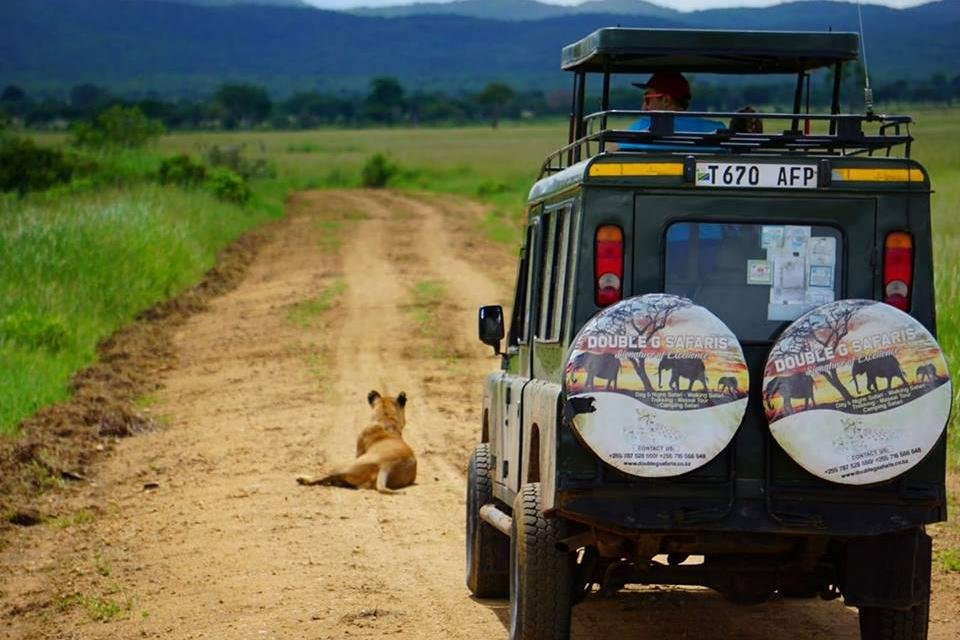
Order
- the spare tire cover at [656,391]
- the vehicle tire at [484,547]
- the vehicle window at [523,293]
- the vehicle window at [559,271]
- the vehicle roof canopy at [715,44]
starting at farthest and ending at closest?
1. the vehicle tire at [484,547]
2. the vehicle window at [523,293]
3. the vehicle roof canopy at [715,44]
4. the vehicle window at [559,271]
5. the spare tire cover at [656,391]

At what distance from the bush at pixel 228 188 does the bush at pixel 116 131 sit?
38.6 feet

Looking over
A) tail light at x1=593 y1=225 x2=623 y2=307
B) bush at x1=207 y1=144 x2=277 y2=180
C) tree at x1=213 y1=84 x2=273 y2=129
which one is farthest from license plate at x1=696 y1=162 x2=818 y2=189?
tree at x1=213 y1=84 x2=273 y2=129

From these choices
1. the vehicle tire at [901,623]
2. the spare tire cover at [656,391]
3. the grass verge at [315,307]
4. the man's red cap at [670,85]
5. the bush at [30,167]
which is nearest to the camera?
the spare tire cover at [656,391]

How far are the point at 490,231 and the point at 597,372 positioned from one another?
92.7 feet

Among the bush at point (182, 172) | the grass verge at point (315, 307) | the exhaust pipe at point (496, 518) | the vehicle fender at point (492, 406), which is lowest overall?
the exhaust pipe at point (496, 518)

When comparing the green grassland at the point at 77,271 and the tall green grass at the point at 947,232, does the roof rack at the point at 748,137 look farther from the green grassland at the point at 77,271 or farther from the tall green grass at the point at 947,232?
the green grassland at the point at 77,271

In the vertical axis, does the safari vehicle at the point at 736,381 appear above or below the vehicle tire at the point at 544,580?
above

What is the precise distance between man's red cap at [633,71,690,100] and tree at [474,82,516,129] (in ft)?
411

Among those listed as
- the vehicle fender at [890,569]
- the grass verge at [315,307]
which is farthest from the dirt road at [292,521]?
the vehicle fender at [890,569]

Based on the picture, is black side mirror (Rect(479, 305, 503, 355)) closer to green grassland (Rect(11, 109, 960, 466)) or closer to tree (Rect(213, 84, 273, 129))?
green grassland (Rect(11, 109, 960, 466))

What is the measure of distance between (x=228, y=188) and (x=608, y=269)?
114ft

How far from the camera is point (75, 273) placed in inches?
841

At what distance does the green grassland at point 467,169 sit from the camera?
1894 centimetres

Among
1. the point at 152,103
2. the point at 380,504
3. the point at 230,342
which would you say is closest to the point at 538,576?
the point at 380,504
